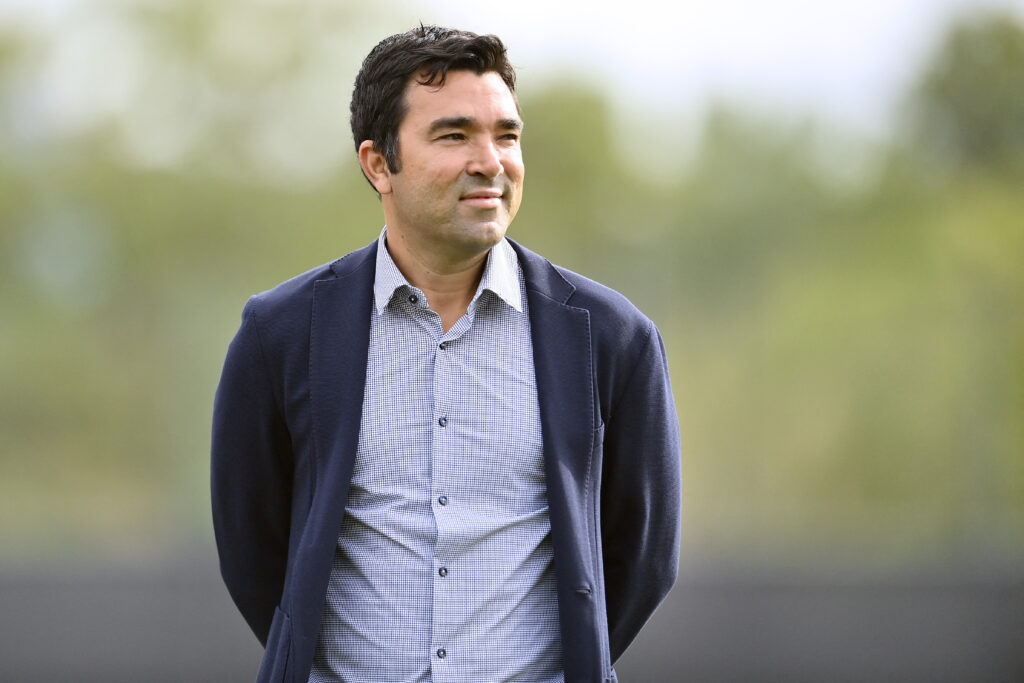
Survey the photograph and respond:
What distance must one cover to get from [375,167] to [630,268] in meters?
3.55

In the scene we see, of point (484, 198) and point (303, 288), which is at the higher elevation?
point (484, 198)

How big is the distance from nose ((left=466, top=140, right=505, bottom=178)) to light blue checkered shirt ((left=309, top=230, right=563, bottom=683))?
19 centimetres

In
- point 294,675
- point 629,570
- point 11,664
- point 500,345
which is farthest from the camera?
point 11,664

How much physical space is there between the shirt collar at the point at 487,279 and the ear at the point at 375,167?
97 millimetres

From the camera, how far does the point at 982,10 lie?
18.2ft

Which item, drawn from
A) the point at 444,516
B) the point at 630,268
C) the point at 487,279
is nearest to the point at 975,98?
the point at 630,268

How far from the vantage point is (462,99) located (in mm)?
1961

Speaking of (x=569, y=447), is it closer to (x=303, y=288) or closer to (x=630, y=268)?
(x=303, y=288)

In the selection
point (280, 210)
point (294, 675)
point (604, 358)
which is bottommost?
point (294, 675)

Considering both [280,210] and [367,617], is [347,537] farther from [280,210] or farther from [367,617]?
[280,210]

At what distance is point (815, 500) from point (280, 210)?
271 cm

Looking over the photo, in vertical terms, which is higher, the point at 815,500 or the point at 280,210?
the point at 280,210

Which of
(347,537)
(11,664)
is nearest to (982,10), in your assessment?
(347,537)

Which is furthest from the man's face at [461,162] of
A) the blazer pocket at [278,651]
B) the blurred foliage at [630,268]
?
the blurred foliage at [630,268]
